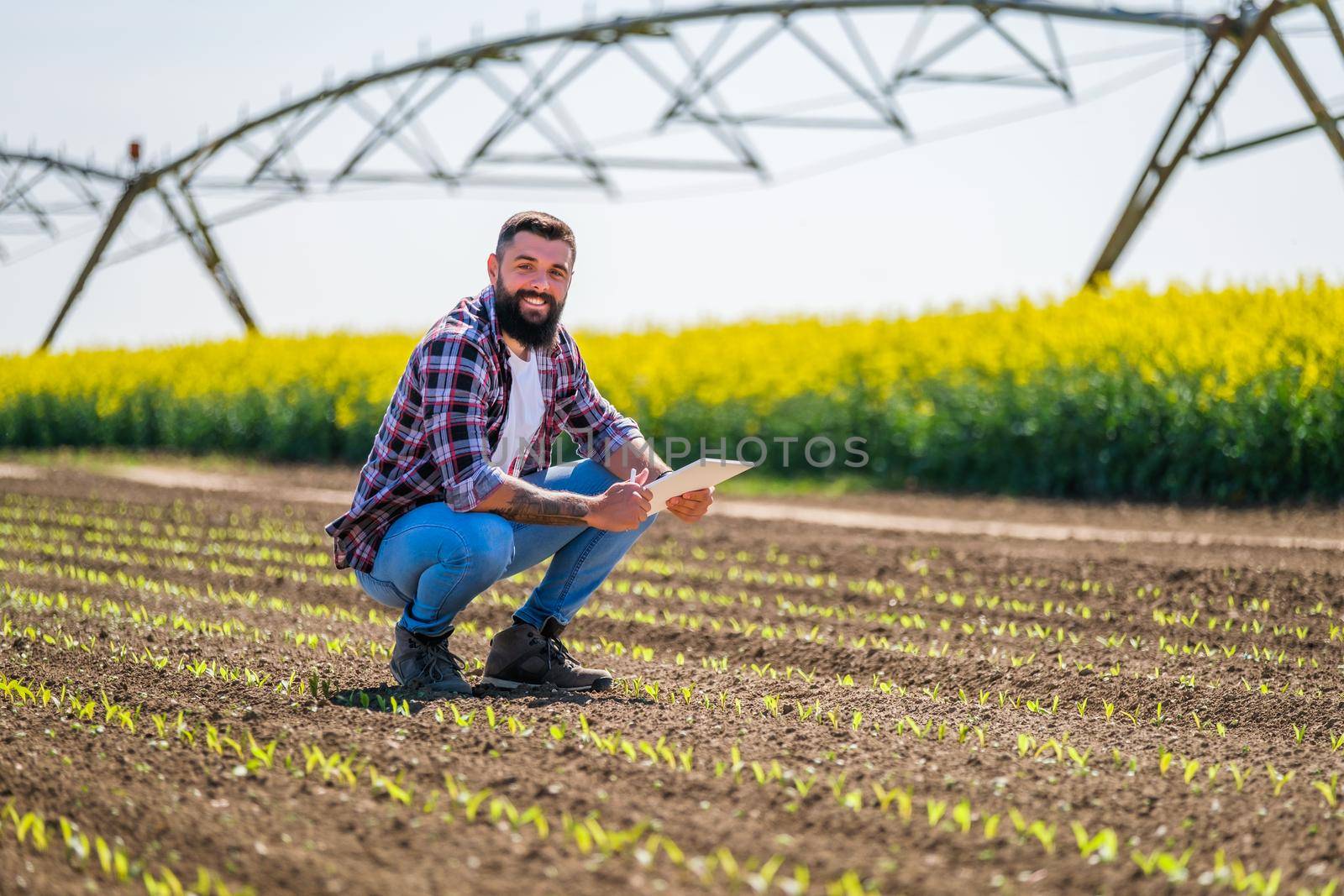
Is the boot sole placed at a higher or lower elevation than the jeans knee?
lower

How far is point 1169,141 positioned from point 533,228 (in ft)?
35.6

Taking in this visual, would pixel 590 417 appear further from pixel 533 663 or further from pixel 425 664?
pixel 425 664

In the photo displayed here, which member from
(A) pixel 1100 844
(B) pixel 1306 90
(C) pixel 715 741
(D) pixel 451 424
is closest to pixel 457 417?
(D) pixel 451 424

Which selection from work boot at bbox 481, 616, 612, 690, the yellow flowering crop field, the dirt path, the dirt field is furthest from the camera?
the yellow flowering crop field

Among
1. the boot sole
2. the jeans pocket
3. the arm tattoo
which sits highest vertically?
the arm tattoo

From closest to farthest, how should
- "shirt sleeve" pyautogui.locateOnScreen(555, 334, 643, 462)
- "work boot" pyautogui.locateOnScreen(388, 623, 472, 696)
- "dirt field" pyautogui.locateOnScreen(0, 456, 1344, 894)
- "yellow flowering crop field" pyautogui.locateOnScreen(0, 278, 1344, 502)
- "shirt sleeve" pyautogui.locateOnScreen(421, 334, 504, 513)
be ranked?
"dirt field" pyautogui.locateOnScreen(0, 456, 1344, 894) < "shirt sleeve" pyautogui.locateOnScreen(421, 334, 504, 513) < "work boot" pyautogui.locateOnScreen(388, 623, 472, 696) < "shirt sleeve" pyautogui.locateOnScreen(555, 334, 643, 462) < "yellow flowering crop field" pyautogui.locateOnScreen(0, 278, 1344, 502)

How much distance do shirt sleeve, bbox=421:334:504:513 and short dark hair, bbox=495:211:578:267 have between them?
0.42 metres

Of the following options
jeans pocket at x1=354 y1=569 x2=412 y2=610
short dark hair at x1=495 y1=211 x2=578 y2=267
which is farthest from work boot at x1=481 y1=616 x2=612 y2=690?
short dark hair at x1=495 y1=211 x2=578 y2=267

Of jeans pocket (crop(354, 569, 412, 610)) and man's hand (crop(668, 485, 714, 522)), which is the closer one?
man's hand (crop(668, 485, 714, 522))

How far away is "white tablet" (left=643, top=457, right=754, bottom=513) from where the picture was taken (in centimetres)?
404

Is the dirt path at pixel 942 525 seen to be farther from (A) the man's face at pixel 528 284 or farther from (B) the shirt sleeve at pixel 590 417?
(A) the man's face at pixel 528 284

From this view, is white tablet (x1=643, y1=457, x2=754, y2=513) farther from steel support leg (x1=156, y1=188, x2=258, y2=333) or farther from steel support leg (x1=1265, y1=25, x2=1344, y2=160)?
steel support leg (x1=156, y1=188, x2=258, y2=333)

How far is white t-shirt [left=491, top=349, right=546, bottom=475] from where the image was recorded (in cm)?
436

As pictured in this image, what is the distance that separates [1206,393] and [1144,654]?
643 centimetres
